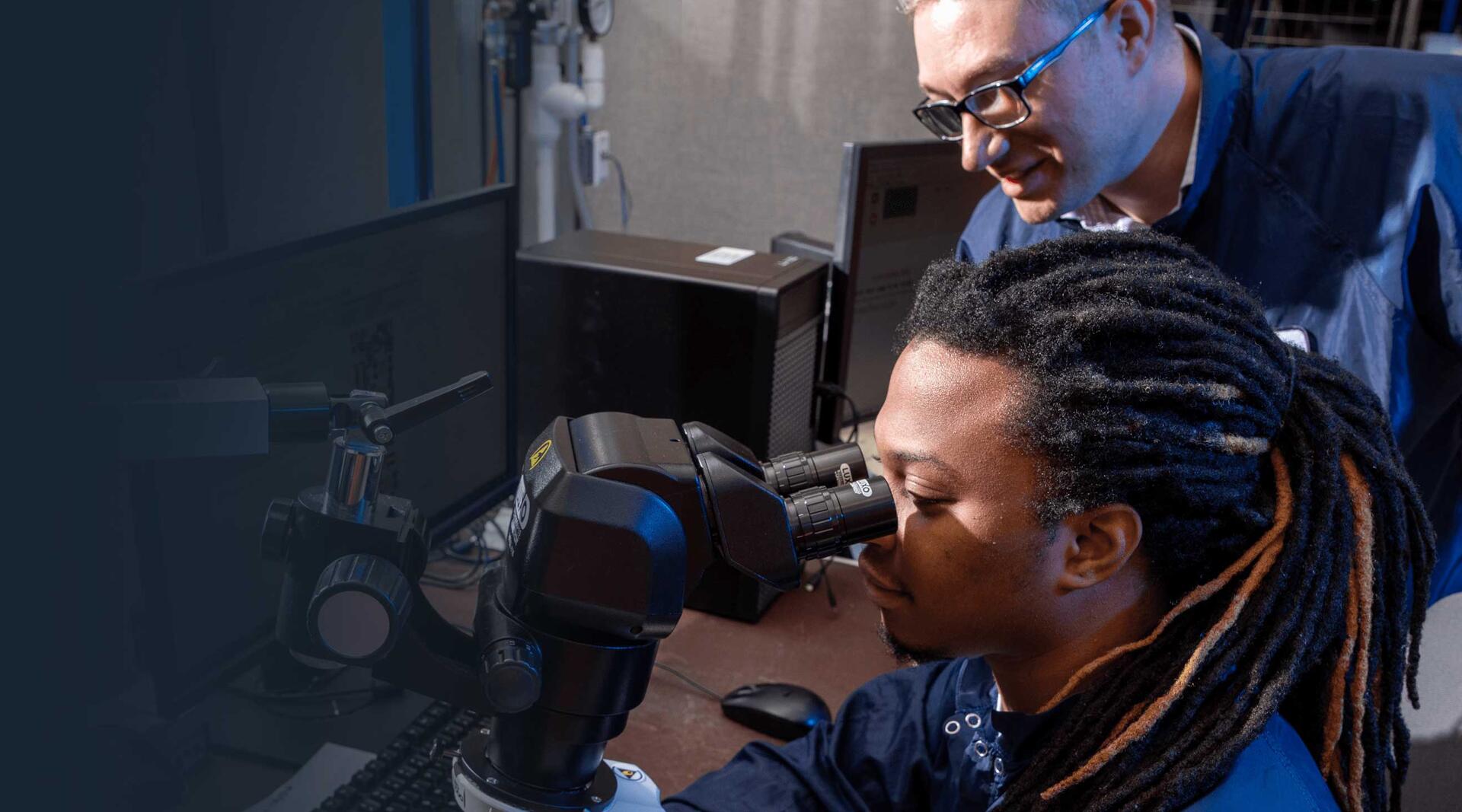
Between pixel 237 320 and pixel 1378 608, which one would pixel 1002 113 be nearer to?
pixel 1378 608

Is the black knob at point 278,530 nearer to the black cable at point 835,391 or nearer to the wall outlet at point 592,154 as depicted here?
the black cable at point 835,391

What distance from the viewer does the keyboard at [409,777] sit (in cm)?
98

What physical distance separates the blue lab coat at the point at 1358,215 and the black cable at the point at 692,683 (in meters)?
0.59

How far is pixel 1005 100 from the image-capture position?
1.24 meters

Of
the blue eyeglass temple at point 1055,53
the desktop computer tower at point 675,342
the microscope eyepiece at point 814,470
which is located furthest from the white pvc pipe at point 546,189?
the microscope eyepiece at point 814,470

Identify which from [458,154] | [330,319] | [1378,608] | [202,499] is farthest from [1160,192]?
[458,154]

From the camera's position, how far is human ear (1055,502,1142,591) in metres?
0.81

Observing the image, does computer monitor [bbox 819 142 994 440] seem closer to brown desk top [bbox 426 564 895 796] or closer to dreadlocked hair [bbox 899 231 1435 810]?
brown desk top [bbox 426 564 895 796]

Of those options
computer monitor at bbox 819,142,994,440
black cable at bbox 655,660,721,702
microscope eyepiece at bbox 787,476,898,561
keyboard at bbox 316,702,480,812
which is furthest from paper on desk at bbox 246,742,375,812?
computer monitor at bbox 819,142,994,440

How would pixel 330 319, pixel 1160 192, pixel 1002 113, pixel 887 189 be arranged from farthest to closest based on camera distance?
1. pixel 887 189
2. pixel 1160 192
3. pixel 1002 113
4. pixel 330 319

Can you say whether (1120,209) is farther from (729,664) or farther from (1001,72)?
(729,664)

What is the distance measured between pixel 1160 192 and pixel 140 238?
1110mm

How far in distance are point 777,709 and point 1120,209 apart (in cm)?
75

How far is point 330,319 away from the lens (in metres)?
1.02
